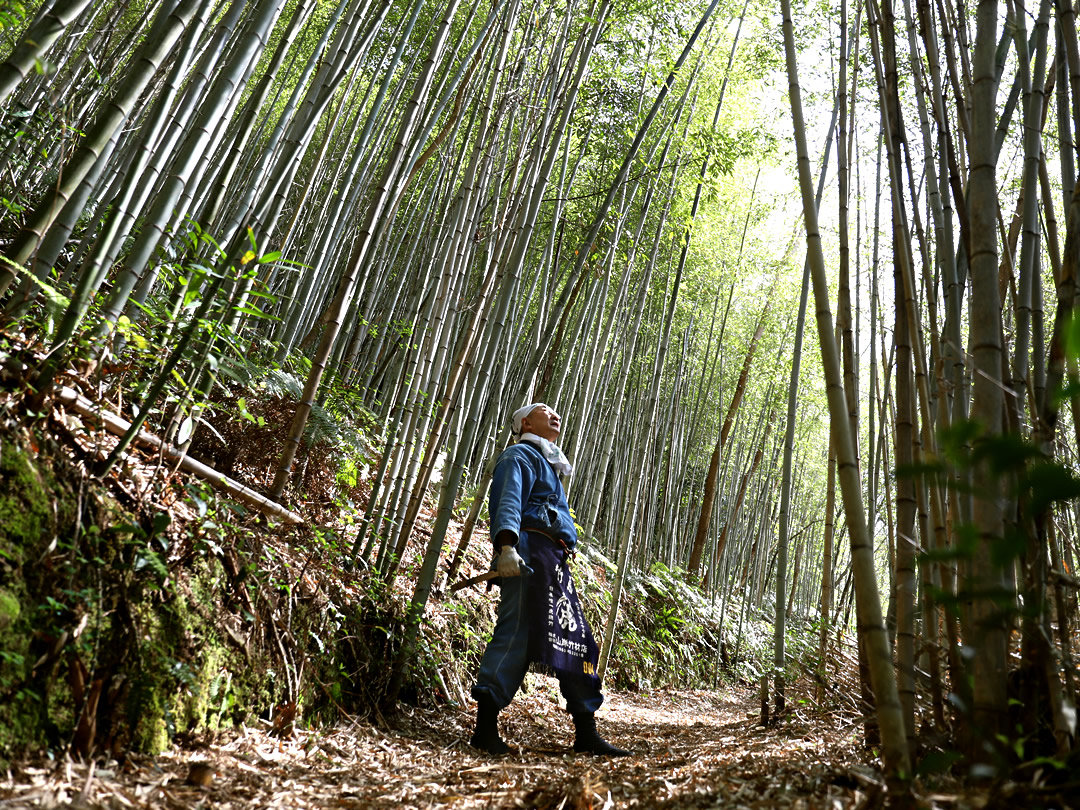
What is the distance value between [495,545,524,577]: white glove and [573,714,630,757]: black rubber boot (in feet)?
1.70

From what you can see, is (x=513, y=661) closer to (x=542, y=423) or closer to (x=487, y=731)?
(x=487, y=731)

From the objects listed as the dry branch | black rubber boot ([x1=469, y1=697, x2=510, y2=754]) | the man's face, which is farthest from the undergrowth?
the man's face

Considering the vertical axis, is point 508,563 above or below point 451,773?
above

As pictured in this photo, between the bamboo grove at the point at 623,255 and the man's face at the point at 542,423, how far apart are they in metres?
0.26

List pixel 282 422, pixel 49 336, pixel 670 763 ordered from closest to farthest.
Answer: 1. pixel 49 336
2. pixel 670 763
3. pixel 282 422

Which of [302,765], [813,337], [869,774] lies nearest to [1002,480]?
[869,774]

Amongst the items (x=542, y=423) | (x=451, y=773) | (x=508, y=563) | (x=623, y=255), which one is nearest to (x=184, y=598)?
(x=451, y=773)

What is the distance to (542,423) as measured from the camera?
2.75 meters

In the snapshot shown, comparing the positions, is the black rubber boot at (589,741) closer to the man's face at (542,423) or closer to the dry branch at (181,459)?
the man's face at (542,423)

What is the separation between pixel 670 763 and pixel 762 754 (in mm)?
246

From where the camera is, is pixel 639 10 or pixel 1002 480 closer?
pixel 1002 480

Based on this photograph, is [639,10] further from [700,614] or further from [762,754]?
[700,614]

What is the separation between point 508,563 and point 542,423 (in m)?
0.68

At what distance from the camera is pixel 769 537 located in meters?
9.68
